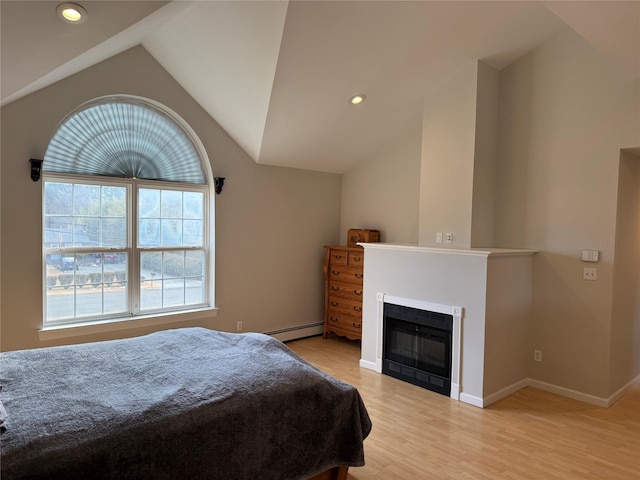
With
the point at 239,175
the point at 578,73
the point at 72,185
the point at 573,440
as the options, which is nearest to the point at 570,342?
the point at 573,440

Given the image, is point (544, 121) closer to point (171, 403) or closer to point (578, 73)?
point (578, 73)

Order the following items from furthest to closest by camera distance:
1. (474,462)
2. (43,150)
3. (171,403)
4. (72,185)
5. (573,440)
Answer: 1. (72,185)
2. (43,150)
3. (573,440)
4. (474,462)
5. (171,403)

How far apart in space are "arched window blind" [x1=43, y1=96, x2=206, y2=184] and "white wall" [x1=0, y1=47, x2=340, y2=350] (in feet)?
0.46

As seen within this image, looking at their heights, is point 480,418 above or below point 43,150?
below

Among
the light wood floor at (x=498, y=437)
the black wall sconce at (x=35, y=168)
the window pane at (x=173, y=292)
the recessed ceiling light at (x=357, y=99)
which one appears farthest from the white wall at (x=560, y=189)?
the black wall sconce at (x=35, y=168)

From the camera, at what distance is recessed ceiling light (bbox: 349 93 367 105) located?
4078 millimetres

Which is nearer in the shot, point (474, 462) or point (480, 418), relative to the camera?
point (474, 462)

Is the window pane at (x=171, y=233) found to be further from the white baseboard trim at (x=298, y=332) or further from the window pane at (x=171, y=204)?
the white baseboard trim at (x=298, y=332)

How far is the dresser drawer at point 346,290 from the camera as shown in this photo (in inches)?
196

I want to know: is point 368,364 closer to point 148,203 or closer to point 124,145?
point 148,203

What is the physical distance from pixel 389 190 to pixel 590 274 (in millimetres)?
2340

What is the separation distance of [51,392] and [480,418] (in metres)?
2.86

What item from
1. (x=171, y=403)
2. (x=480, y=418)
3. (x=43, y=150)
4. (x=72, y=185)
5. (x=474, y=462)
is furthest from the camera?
(x=72, y=185)

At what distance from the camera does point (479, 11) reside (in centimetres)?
329
